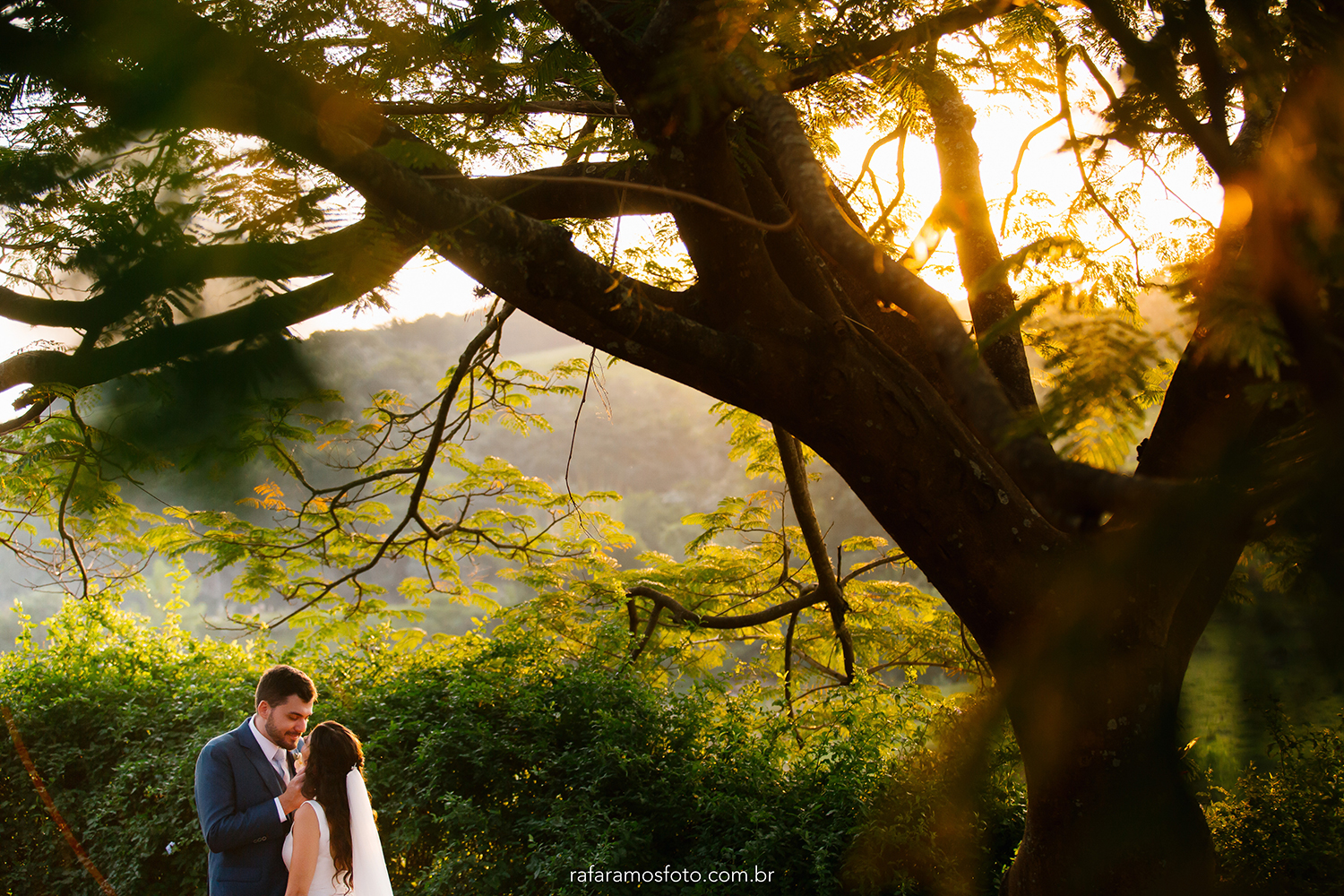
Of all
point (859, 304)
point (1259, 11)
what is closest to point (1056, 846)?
point (859, 304)

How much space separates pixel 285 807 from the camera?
293 centimetres

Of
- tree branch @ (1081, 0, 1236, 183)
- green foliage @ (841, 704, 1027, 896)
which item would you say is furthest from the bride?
tree branch @ (1081, 0, 1236, 183)

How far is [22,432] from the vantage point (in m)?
4.57

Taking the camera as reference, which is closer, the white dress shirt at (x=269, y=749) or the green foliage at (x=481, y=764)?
the white dress shirt at (x=269, y=749)

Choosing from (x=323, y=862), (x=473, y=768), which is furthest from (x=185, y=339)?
(x=473, y=768)

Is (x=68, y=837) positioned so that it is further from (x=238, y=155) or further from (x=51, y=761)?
(x=238, y=155)

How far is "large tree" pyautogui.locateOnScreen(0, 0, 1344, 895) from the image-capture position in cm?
111

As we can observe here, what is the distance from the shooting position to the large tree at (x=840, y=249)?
1108mm

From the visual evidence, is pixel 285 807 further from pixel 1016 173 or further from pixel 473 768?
pixel 1016 173

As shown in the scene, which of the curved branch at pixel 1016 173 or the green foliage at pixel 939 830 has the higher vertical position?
the curved branch at pixel 1016 173

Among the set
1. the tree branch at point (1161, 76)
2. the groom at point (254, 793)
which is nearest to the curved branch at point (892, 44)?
the tree branch at point (1161, 76)

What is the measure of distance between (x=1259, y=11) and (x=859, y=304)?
7.05ft

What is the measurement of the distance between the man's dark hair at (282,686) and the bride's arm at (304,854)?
1.36 feet

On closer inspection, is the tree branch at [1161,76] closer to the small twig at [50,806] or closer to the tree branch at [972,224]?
the tree branch at [972,224]
